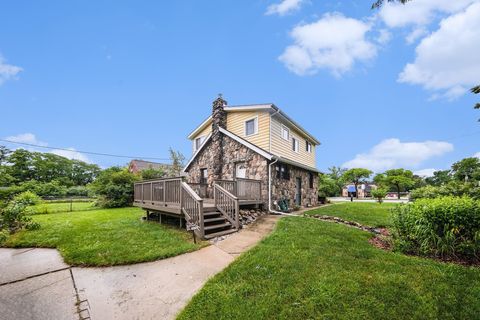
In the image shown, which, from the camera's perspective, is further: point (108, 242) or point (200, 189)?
point (200, 189)

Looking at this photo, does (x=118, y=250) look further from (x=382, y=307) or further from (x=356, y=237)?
(x=356, y=237)

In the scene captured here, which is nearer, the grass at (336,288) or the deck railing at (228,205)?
the grass at (336,288)

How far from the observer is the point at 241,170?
12.1 meters

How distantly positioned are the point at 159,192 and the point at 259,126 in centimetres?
648

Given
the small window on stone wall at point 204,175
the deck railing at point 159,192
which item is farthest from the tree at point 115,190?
the deck railing at point 159,192

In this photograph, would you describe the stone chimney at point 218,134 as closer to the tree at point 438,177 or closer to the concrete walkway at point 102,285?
the concrete walkway at point 102,285

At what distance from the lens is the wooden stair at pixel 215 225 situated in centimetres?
678

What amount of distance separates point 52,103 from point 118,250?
25.3 metres

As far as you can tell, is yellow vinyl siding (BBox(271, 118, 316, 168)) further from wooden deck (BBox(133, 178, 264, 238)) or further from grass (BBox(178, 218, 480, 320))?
grass (BBox(178, 218, 480, 320))

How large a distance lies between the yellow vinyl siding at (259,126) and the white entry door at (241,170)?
145cm

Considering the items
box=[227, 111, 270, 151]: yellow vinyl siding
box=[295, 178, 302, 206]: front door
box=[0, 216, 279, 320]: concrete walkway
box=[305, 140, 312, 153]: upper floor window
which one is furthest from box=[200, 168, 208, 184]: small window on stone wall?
box=[0, 216, 279, 320]: concrete walkway

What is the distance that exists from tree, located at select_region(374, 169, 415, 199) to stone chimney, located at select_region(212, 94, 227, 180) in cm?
3402

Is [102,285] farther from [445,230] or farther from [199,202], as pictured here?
[445,230]

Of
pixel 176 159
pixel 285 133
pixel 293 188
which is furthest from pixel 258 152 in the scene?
pixel 176 159
